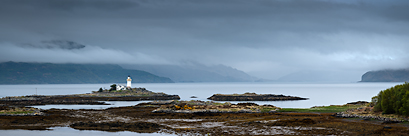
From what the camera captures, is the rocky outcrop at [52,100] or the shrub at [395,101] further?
the rocky outcrop at [52,100]

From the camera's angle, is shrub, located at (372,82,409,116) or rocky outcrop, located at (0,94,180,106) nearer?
shrub, located at (372,82,409,116)

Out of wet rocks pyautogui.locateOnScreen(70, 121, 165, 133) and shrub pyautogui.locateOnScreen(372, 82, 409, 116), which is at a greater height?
shrub pyautogui.locateOnScreen(372, 82, 409, 116)

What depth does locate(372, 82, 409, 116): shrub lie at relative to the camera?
33.5 metres

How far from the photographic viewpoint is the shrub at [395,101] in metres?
33.5

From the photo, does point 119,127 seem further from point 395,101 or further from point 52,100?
point 52,100

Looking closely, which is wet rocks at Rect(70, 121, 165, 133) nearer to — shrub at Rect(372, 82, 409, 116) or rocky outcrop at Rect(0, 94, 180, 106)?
shrub at Rect(372, 82, 409, 116)

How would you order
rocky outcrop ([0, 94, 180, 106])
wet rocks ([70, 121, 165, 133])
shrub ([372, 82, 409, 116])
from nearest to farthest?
wet rocks ([70, 121, 165, 133])
shrub ([372, 82, 409, 116])
rocky outcrop ([0, 94, 180, 106])

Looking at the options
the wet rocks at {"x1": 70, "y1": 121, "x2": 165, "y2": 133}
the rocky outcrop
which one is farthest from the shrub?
the rocky outcrop

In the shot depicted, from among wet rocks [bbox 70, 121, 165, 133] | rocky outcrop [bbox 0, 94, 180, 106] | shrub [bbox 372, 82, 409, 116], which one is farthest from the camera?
rocky outcrop [bbox 0, 94, 180, 106]

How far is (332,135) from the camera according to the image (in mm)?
26797

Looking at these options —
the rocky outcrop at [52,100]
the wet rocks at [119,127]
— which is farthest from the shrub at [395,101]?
the rocky outcrop at [52,100]

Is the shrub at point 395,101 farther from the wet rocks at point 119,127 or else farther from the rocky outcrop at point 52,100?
the rocky outcrop at point 52,100

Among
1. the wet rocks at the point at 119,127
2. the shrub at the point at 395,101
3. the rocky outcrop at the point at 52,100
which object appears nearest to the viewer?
the wet rocks at the point at 119,127

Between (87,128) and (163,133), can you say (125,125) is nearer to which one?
(87,128)
